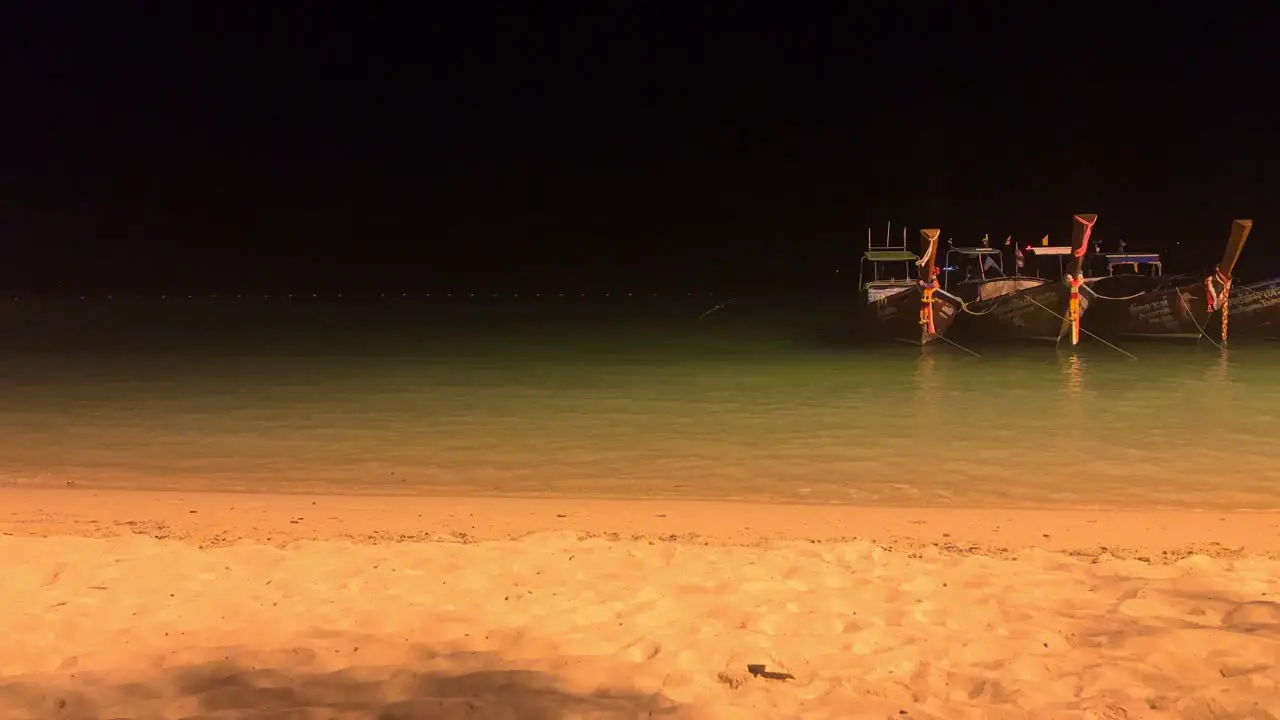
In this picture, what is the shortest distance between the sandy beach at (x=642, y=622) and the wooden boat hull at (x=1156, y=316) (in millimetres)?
18960

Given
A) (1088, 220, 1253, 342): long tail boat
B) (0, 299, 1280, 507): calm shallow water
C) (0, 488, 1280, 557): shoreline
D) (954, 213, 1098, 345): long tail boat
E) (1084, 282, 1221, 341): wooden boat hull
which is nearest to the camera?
(0, 488, 1280, 557): shoreline

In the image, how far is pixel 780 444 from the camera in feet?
37.9

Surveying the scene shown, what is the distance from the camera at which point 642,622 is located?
478 centimetres

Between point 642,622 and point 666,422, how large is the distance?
8588 millimetres

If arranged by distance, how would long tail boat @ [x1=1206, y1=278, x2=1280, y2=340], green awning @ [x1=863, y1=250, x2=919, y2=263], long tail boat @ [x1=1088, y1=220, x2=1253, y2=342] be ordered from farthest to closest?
green awning @ [x1=863, y1=250, x2=919, y2=263], long tail boat @ [x1=1206, y1=278, x2=1280, y2=340], long tail boat @ [x1=1088, y1=220, x2=1253, y2=342]

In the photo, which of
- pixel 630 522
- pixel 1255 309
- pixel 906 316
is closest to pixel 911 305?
pixel 906 316

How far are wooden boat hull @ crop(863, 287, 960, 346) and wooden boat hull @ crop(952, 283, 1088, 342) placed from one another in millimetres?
638

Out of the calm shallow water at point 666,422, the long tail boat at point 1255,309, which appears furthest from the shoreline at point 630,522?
the long tail boat at point 1255,309

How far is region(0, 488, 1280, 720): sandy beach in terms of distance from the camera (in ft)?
12.7

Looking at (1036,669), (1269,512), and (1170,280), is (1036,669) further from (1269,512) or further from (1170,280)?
(1170,280)

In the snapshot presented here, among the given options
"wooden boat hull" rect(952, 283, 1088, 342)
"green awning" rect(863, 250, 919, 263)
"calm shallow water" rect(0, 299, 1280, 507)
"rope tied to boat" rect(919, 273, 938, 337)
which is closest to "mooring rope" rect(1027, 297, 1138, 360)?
"wooden boat hull" rect(952, 283, 1088, 342)

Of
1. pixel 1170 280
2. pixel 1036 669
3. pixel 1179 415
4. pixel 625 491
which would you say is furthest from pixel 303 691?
pixel 1170 280

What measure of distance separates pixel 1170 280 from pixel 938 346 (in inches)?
242

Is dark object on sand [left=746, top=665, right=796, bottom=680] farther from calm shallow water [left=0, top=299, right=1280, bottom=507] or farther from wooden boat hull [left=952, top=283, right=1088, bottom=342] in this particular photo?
wooden boat hull [left=952, top=283, right=1088, bottom=342]
